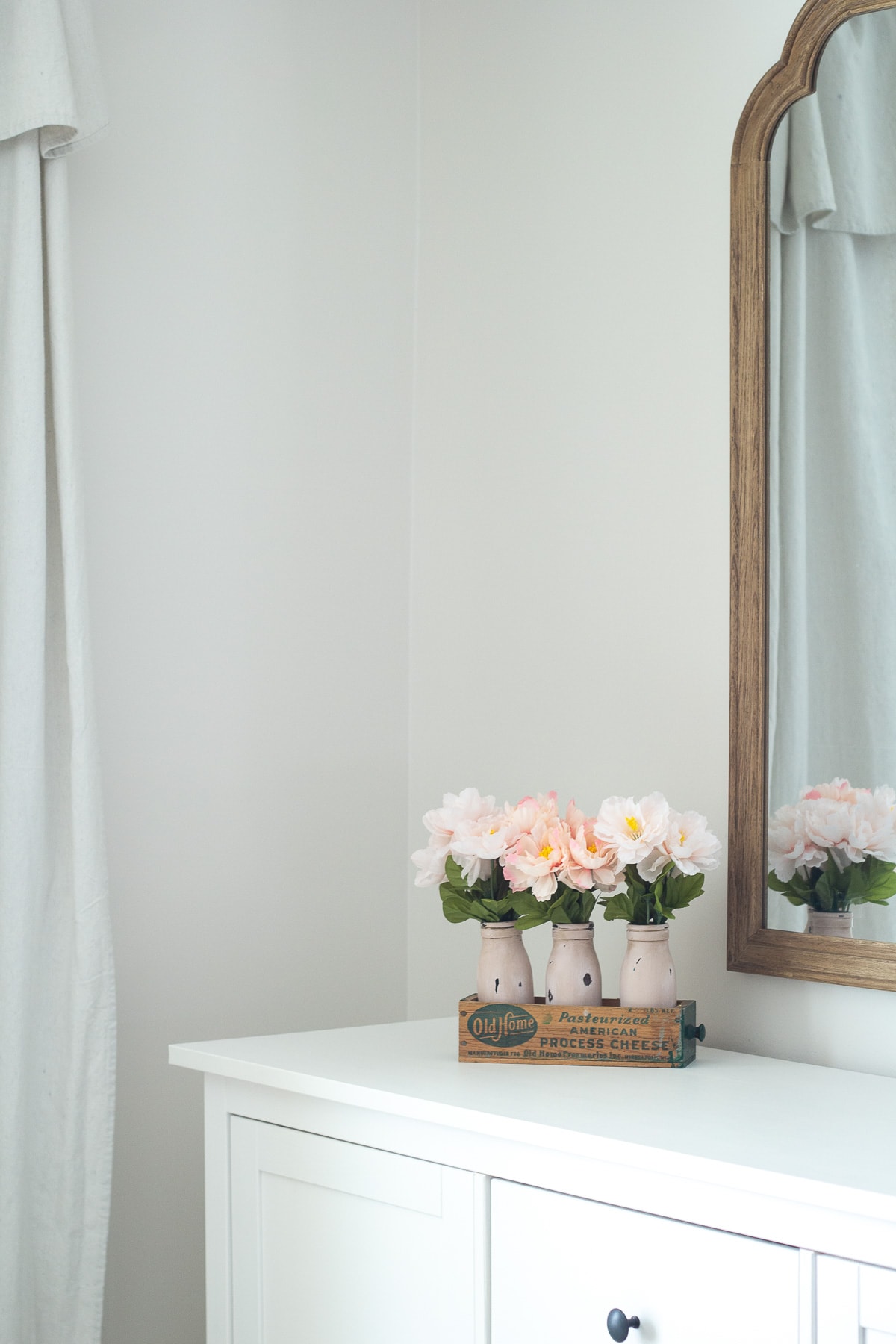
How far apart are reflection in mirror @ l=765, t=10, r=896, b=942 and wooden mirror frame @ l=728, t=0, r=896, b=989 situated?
0.04 feet

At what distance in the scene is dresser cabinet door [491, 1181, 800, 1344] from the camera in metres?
0.95

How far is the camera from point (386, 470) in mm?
1961

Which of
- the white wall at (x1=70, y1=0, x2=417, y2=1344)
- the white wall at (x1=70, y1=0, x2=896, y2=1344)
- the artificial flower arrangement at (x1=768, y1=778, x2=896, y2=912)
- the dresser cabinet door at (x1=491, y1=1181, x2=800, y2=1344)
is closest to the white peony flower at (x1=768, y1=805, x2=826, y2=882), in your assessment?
the artificial flower arrangement at (x1=768, y1=778, x2=896, y2=912)

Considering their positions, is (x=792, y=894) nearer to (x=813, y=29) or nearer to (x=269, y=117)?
(x=813, y=29)

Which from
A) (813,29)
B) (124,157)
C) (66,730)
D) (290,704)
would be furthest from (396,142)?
(66,730)

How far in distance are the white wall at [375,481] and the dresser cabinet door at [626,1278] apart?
45 centimetres

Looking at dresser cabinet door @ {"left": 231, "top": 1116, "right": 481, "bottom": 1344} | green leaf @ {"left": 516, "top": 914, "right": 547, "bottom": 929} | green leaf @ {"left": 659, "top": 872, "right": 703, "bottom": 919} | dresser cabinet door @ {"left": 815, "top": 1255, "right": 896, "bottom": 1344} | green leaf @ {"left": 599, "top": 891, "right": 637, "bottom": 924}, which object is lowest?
dresser cabinet door @ {"left": 231, "top": 1116, "right": 481, "bottom": 1344}

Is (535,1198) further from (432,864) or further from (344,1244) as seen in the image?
(432,864)

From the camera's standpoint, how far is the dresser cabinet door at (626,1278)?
0.95m

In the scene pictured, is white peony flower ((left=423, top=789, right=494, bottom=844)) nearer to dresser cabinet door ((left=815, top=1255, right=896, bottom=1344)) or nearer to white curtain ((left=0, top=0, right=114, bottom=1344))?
white curtain ((left=0, top=0, right=114, bottom=1344))

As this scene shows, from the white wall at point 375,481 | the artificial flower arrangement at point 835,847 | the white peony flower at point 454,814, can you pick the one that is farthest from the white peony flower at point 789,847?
the white peony flower at point 454,814

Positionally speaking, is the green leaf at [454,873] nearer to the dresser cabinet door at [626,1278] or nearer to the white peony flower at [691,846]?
the white peony flower at [691,846]

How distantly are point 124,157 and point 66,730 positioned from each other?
30.3 inches

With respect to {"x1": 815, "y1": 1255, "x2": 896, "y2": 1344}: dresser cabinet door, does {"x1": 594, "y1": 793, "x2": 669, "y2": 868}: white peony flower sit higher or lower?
higher
